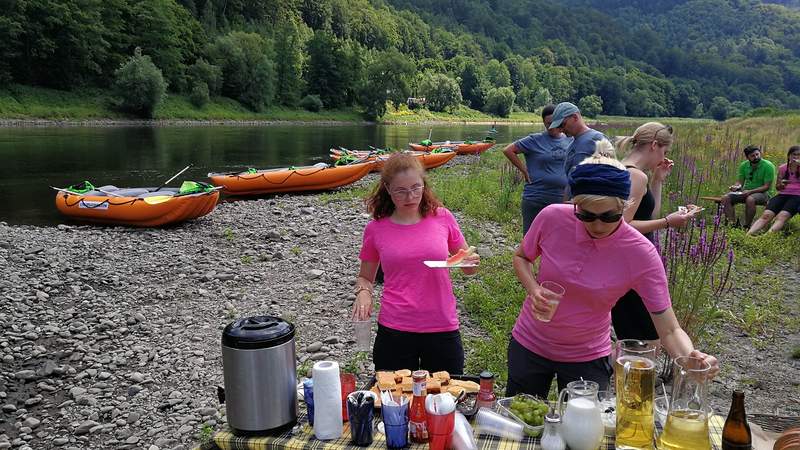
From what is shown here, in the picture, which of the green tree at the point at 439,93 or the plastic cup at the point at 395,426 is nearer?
the plastic cup at the point at 395,426

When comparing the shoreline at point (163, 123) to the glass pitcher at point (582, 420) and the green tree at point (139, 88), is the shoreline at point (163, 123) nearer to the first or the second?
the green tree at point (139, 88)

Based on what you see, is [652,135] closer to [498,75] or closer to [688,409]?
[688,409]

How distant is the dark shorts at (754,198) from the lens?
10.0 metres

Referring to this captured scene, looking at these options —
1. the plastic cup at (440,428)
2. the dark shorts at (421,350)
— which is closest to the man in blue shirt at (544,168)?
the dark shorts at (421,350)

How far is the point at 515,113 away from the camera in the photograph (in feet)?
377

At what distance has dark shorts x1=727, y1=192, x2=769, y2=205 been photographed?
1000 cm

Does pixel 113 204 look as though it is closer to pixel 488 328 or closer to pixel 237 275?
pixel 237 275

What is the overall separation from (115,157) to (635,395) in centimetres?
2897

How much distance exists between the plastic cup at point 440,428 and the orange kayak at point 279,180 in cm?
1583

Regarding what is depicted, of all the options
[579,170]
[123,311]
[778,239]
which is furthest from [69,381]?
[778,239]

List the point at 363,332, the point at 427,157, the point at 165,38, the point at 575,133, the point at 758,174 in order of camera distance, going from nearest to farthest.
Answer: the point at 363,332 < the point at 575,133 < the point at 758,174 < the point at 427,157 < the point at 165,38

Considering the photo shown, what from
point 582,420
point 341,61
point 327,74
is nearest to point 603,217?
point 582,420

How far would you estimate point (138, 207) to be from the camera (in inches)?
480

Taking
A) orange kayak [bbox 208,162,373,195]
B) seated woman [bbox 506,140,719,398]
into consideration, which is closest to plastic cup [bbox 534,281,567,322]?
seated woman [bbox 506,140,719,398]
